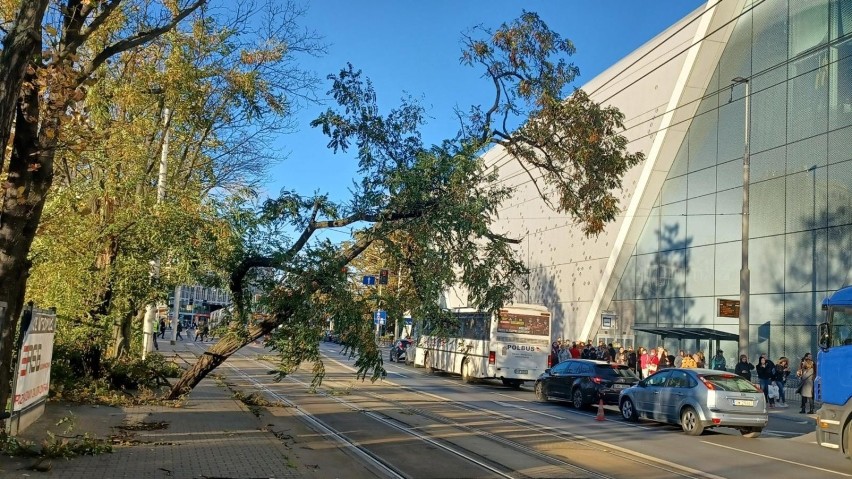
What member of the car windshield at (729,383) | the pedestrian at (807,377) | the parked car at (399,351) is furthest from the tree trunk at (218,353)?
the parked car at (399,351)

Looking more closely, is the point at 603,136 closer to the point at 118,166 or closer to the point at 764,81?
the point at 118,166

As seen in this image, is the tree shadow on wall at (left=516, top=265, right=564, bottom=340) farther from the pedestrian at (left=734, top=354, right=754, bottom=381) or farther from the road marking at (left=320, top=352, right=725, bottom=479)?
the road marking at (left=320, top=352, right=725, bottom=479)

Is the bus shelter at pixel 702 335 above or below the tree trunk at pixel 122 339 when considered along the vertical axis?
above

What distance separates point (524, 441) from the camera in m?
13.6

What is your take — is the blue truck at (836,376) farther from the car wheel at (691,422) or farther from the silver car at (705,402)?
the car wheel at (691,422)

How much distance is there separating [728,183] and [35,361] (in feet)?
89.5

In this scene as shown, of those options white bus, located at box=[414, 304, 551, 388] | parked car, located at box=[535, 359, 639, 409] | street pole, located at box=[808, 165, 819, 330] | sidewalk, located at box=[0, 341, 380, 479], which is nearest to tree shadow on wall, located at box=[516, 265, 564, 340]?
white bus, located at box=[414, 304, 551, 388]

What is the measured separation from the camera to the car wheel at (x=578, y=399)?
2088 cm

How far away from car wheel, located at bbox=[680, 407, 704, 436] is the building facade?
6665 millimetres

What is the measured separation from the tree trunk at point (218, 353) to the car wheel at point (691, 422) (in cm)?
896

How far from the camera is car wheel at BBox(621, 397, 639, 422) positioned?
1839 cm

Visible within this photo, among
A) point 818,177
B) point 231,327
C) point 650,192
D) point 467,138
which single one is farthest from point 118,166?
point 650,192

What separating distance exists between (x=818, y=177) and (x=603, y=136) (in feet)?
49.3

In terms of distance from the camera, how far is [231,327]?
1530cm
